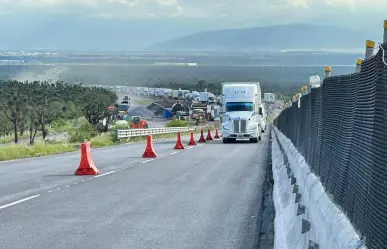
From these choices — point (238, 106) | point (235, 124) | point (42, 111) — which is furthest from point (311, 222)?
point (42, 111)

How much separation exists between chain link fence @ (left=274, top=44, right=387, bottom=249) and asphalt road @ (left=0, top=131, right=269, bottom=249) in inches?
79.7

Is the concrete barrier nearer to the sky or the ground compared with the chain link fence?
nearer to the ground

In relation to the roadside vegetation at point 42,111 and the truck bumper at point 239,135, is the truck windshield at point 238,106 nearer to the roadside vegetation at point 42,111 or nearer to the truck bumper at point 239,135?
the truck bumper at point 239,135

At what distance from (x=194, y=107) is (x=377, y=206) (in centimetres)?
16148

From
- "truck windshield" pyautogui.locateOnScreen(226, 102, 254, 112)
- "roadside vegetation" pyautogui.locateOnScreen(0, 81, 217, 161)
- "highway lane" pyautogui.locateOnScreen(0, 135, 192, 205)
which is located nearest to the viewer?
"highway lane" pyautogui.locateOnScreen(0, 135, 192, 205)

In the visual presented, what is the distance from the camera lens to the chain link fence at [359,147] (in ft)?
16.9

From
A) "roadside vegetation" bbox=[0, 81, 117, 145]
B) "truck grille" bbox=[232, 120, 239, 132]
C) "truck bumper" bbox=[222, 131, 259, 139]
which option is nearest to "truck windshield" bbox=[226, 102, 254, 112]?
"truck grille" bbox=[232, 120, 239, 132]

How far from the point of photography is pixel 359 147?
6.58m

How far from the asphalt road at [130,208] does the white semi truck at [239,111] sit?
2528cm

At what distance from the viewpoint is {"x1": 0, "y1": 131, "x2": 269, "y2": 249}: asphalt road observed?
9.98m

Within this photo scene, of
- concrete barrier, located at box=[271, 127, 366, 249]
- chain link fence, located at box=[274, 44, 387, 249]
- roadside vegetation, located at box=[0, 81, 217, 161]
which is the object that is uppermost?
chain link fence, located at box=[274, 44, 387, 249]

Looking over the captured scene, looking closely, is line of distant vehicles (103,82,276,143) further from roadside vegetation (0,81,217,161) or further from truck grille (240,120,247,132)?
roadside vegetation (0,81,217,161)

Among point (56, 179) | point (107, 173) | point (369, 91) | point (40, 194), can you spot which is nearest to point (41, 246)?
point (369, 91)

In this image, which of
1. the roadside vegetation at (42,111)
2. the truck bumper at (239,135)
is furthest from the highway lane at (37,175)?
the roadside vegetation at (42,111)
